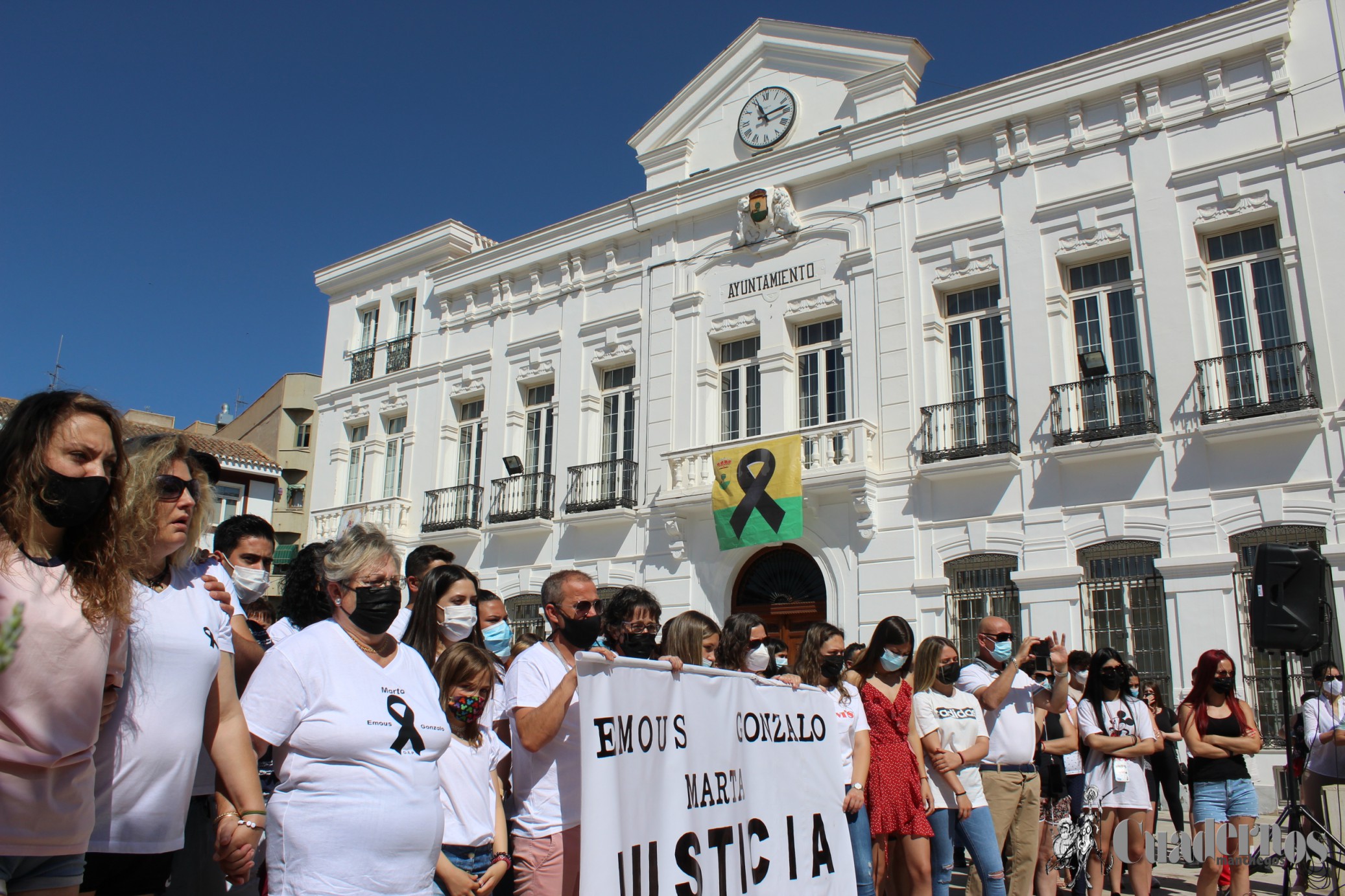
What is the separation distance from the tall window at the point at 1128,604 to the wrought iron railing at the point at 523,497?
388 inches

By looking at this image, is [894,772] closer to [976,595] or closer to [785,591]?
[976,595]

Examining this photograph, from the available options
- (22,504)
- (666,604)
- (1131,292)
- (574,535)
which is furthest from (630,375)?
(22,504)

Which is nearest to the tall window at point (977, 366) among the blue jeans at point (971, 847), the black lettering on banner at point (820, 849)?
the blue jeans at point (971, 847)

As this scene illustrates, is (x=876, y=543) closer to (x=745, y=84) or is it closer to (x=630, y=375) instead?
(x=630, y=375)

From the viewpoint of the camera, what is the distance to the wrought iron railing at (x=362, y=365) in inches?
920

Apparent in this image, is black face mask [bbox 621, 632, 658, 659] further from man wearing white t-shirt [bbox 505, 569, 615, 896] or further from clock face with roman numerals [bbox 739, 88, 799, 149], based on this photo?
clock face with roman numerals [bbox 739, 88, 799, 149]

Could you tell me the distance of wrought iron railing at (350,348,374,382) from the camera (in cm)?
2336

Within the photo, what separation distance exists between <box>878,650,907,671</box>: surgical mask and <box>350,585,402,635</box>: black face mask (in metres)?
3.79

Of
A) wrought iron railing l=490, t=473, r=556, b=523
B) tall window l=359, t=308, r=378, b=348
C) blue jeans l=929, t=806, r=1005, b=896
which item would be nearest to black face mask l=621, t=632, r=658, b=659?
blue jeans l=929, t=806, r=1005, b=896

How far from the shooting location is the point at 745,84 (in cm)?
1852

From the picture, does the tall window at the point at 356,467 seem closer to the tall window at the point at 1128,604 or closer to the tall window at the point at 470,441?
the tall window at the point at 470,441

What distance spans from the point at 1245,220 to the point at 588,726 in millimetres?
13076

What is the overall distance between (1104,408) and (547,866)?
38.4 ft

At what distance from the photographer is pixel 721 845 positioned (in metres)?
4.75
